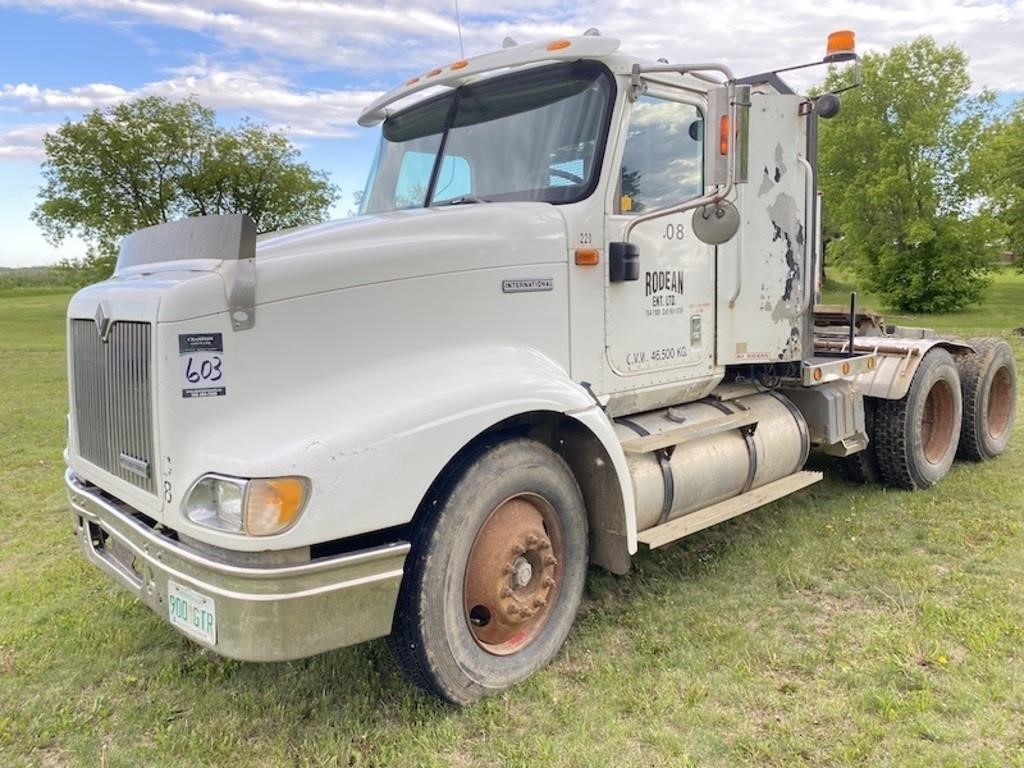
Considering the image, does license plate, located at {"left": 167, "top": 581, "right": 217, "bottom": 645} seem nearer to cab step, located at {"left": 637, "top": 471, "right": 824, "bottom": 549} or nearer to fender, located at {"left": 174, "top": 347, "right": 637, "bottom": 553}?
fender, located at {"left": 174, "top": 347, "right": 637, "bottom": 553}

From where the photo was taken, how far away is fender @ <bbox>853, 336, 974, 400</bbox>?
19.7 feet

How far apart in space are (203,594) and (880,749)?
2524 mm

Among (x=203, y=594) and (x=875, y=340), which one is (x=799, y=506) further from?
(x=203, y=594)

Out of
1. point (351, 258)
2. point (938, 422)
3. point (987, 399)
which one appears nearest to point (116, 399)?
point (351, 258)

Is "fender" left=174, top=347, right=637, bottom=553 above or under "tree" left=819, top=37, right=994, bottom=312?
under

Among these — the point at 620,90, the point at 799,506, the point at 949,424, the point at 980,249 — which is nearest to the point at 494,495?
the point at 620,90

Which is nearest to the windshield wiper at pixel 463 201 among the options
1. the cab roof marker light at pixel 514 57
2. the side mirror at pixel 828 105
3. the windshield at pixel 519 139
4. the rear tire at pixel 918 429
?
the windshield at pixel 519 139

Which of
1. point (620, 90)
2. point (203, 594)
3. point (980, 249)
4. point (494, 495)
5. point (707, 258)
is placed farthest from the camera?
point (980, 249)

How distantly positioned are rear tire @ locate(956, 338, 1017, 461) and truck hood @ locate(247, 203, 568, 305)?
4964 mm

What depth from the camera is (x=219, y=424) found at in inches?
112

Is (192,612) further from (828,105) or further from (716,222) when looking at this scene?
Result: (828,105)

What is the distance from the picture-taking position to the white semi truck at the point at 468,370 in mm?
2799

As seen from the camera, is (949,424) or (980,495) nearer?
(980,495)

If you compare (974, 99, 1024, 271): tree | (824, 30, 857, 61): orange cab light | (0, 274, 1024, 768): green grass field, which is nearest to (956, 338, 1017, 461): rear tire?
(0, 274, 1024, 768): green grass field
